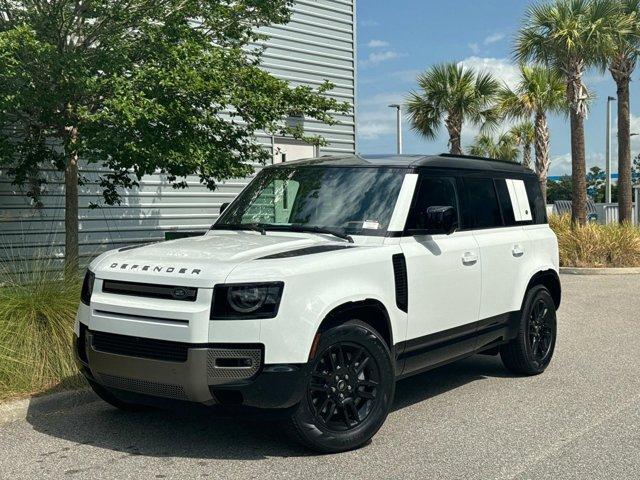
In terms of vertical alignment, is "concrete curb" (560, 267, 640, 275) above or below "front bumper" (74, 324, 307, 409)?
below

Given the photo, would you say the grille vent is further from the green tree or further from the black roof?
the green tree

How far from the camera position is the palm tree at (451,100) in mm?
26219

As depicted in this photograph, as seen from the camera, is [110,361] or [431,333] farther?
[431,333]

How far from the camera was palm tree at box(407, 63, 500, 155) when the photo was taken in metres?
26.2

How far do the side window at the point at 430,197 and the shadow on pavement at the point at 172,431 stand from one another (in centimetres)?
152

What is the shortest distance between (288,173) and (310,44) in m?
9.75

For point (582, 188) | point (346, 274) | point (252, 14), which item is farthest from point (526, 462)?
point (582, 188)

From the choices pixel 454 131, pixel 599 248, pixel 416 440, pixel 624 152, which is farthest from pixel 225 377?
pixel 454 131

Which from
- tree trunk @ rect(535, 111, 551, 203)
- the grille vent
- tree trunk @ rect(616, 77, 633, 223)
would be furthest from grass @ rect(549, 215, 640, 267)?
the grille vent

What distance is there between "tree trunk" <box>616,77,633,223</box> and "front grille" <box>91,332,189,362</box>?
2006 cm

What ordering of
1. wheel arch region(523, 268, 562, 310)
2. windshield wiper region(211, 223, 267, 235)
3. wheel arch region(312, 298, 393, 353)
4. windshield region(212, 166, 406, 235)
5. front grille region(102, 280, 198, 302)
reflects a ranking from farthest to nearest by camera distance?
wheel arch region(523, 268, 562, 310), windshield wiper region(211, 223, 267, 235), windshield region(212, 166, 406, 235), wheel arch region(312, 298, 393, 353), front grille region(102, 280, 198, 302)

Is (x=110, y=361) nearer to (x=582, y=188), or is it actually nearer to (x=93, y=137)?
(x=93, y=137)

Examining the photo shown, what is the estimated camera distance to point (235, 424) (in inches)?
224

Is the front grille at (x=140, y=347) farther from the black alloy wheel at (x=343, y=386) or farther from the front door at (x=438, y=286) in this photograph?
the front door at (x=438, y=286)
